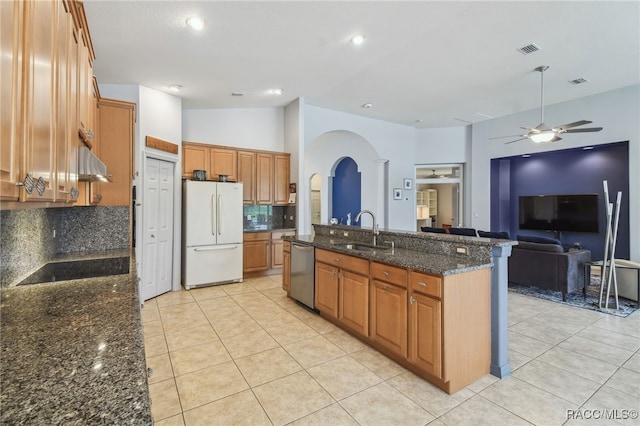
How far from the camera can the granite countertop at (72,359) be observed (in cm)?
68

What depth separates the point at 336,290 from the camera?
3.30 m

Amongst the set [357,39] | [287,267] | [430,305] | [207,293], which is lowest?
[207,293]

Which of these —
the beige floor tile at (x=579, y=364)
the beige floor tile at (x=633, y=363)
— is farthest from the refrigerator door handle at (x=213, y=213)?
the beige floor tile at (x=633, y=363)

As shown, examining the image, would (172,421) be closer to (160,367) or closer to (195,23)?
(160,367)

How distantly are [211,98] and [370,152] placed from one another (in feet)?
13.3

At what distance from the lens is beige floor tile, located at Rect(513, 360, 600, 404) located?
86.8 inches

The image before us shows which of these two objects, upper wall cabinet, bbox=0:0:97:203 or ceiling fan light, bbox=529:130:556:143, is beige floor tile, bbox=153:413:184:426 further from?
ceiling fan light, bbox=529:130:556:143

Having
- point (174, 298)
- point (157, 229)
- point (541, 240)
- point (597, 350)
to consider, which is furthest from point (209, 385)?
point (541, 240)

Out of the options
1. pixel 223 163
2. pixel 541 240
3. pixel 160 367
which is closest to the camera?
pixel 160 367

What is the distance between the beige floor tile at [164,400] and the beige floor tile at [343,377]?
1017mm

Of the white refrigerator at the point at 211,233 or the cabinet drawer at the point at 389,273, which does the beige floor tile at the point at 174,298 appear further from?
the cabinet drawer at the point at 389,273

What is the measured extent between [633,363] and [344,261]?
270 cm

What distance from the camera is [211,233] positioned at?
16.3 feet

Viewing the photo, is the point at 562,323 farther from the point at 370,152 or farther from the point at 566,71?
the point at 370,152
